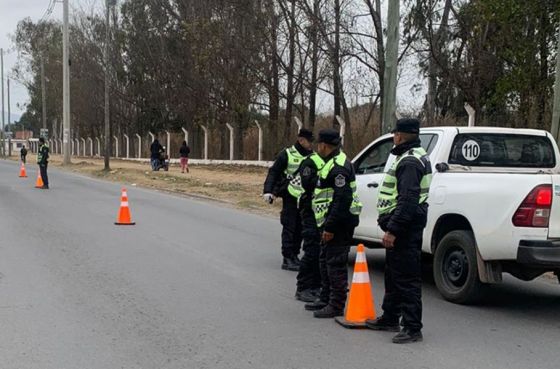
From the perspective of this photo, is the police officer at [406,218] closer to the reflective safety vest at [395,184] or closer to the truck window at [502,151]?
the reflective safety vest at [395,184]

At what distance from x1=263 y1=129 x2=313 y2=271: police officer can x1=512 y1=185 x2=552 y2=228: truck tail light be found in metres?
2.89

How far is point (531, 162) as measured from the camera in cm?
754

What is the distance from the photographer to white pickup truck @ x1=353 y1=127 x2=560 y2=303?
19.5 feet

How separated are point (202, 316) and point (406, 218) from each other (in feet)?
7.36

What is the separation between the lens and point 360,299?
19.4ft

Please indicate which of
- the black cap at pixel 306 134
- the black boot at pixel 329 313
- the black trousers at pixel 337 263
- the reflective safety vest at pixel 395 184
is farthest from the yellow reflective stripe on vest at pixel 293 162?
the reflective safety vest at pixel 395 184

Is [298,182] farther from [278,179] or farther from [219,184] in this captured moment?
[219,184]

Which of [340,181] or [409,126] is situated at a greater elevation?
[409,126]

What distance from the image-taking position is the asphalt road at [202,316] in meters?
5.02

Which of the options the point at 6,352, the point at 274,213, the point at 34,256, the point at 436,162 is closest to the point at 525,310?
the point at 436,162

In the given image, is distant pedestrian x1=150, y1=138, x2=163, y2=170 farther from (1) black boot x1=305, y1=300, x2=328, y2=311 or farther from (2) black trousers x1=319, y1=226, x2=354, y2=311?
(2) black trousers x1=319, y1=226, x2=354, y2=311

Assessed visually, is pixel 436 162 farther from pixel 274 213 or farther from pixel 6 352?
pixel 274 213

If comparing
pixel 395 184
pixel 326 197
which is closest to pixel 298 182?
pixel 326 197

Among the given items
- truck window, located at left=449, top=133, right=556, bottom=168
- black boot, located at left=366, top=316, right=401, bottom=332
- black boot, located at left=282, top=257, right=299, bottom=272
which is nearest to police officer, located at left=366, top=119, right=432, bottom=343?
black boot, located at left=366, top=316, right=401, bottom=332
